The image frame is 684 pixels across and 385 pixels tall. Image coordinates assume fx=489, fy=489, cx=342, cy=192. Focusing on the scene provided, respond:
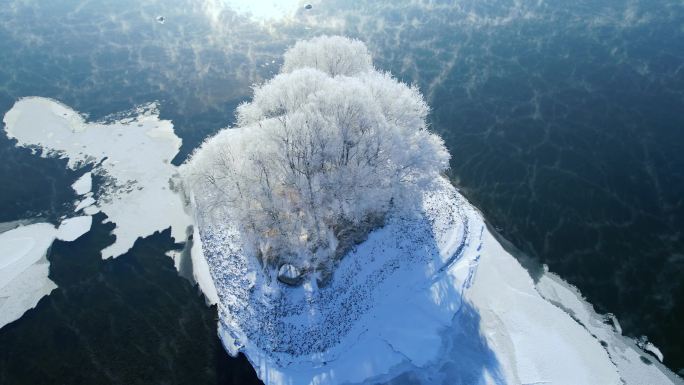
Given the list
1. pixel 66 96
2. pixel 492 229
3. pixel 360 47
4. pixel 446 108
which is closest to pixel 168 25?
pixel 66 96

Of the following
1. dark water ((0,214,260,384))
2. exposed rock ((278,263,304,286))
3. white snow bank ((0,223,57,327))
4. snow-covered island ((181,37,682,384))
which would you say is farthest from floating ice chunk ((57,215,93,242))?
exposed rock ((278,263,304,286))

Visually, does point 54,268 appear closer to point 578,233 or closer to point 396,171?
point 396,171

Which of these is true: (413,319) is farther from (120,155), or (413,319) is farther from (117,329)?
(120,155)

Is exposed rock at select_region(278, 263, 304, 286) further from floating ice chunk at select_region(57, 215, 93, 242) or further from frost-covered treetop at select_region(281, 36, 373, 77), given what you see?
frost-covered treetop at select_region(281, 36, 373, 77)

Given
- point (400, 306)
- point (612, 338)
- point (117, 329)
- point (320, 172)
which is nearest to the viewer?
point (612, 338)

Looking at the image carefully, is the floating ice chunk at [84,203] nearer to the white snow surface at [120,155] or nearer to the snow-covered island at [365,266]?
the white snow surface at [120,155]

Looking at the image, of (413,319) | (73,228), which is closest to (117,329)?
(73,228)
